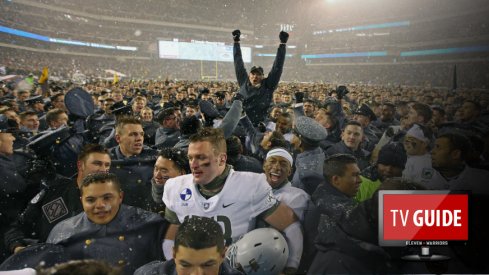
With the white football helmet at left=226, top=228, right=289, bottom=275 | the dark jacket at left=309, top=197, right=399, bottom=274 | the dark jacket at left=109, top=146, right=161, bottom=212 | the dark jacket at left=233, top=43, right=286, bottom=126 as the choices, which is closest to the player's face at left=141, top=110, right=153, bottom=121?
the dark jacket at left=233, top=43, right=286, bottom=126

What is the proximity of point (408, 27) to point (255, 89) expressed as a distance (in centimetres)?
4870

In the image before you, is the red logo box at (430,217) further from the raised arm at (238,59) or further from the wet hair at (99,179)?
the raised arm at (238,59)

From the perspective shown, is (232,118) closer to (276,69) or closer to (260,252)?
(260,252)

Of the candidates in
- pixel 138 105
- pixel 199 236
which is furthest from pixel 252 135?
pixel 138 105

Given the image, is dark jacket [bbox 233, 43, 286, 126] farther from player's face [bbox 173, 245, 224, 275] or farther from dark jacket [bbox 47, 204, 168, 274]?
player's face [bbox 173, 245, 224, 275]

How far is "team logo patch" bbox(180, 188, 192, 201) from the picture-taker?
104 inches

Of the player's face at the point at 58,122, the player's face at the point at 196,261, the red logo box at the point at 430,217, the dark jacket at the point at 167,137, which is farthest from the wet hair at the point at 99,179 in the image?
the player's face at the point at 58,122

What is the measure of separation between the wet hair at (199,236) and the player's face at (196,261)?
3 centimetres

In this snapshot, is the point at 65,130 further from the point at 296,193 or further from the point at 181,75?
the point at 181,75

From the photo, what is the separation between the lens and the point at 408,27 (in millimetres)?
46625

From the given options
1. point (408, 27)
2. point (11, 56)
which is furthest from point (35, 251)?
point (408, 27)

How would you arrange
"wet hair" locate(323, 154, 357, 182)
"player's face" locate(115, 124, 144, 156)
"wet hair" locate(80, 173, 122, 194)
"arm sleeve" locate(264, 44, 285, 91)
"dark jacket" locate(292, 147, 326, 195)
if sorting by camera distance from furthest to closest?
"arm sleeve" locate(264, 44, 285, 91), "player's face" locate(115, 124, 144, 156), "dark jacket" locate(292, 147, 326, 195), "wet hair" locate(323, 154, 357, 182), "wet hair" locate(80, 173, 122, 194)

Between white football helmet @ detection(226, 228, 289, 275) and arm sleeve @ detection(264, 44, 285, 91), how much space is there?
3.21 meters

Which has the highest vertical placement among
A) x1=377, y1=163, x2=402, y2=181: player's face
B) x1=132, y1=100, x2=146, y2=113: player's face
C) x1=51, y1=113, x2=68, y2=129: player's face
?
x1=132, y1=100, x2=146, y2=113: player's face
